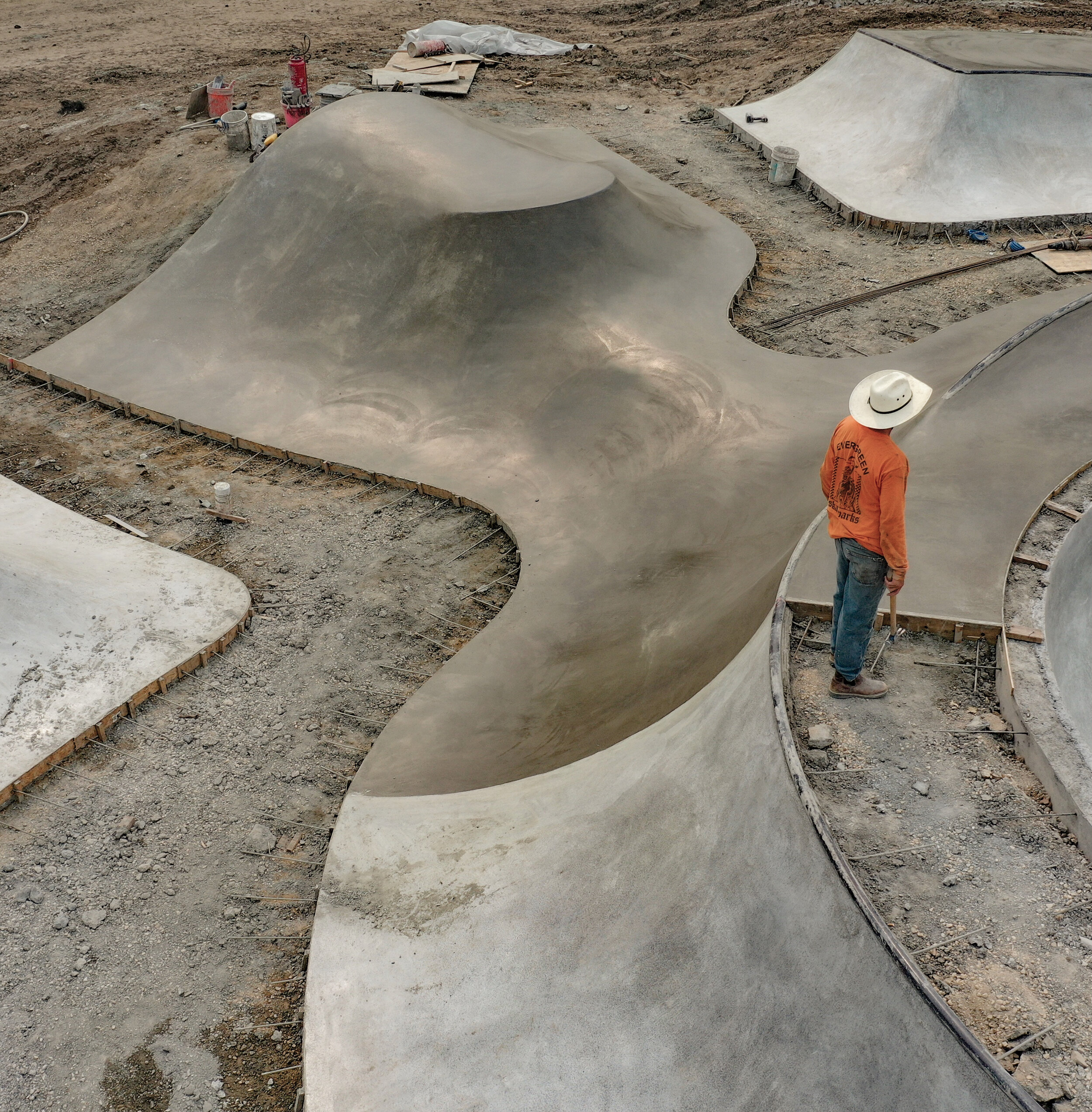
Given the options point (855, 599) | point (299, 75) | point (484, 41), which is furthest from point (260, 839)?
point (484, 41)

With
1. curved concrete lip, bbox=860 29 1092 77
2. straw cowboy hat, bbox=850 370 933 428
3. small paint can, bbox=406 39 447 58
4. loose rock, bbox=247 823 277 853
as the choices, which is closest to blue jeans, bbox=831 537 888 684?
straw cowboy hat, bbox=850 370 933 428

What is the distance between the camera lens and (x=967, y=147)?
14.0 metres

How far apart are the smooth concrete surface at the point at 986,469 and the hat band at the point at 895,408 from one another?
145cm

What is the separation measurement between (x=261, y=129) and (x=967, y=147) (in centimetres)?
1043

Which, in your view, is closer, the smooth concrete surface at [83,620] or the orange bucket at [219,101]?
the smooth concrete surface at [83,620]

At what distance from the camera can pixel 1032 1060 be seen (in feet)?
11.3

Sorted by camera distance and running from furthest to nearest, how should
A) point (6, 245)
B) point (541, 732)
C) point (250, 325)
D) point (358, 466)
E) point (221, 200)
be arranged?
point (6, 245), point (221, 200), point (250, 325), point (358, 466), point (541, 732)

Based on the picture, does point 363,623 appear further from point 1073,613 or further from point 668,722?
point 1073,613

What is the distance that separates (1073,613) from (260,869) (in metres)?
5.35

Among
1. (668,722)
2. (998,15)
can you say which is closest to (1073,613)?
(668,722)

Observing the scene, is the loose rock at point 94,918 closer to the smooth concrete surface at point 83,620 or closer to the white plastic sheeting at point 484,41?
the smooth concrete surface at point 83,620

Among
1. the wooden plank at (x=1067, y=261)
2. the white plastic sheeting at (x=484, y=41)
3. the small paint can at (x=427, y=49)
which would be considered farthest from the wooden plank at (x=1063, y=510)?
the white plastic sheeting at (x=484, y=41)

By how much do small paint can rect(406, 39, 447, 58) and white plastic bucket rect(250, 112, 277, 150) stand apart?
6.90m

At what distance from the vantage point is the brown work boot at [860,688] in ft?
16.4
